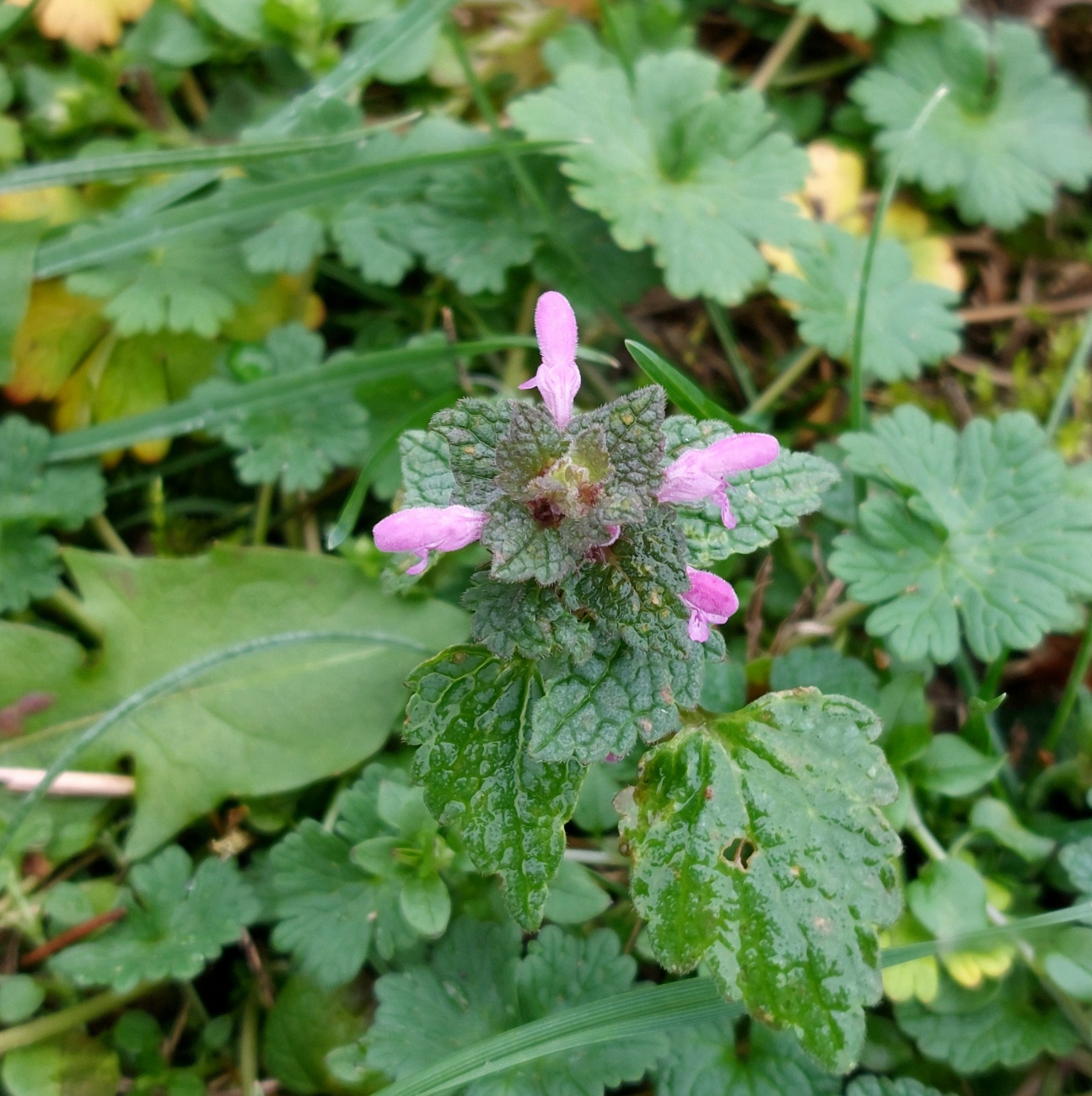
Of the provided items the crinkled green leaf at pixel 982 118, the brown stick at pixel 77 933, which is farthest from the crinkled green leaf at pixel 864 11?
the brown stick at pixel 77 933

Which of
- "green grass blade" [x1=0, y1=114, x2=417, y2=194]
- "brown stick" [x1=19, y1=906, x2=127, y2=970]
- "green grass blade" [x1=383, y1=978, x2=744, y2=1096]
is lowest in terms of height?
"brown stick" [x1=19, y1=906, x2=127, y2=970]

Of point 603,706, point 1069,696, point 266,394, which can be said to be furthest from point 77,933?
point 1069,696

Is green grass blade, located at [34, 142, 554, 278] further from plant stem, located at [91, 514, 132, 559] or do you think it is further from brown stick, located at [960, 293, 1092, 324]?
brown stick, located at [960, 293, 1092, 324]

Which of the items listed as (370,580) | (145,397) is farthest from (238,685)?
(145,397)

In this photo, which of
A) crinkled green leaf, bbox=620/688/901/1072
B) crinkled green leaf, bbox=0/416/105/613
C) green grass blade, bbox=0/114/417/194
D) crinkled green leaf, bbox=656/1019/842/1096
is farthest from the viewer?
crinkled green leaf, bbox=0/416/105/613

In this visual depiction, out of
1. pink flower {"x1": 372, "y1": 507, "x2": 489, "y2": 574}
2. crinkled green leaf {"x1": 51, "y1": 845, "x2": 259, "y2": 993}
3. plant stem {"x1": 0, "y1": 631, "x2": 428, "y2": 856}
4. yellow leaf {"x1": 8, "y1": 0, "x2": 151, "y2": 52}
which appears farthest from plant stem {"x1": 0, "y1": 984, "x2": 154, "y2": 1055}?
yellow leaf {"x1": 8, "y1": 0, "x2": 151, "y2": 52}

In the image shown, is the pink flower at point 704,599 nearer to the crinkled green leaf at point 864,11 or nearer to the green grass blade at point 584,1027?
the green grass blade at point 584,1027
